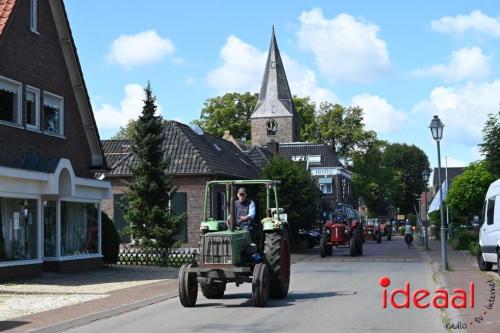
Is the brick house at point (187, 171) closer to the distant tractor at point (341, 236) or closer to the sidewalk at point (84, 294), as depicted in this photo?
the distant tractor at point (341, 236)

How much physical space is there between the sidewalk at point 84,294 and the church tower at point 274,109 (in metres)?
66.8

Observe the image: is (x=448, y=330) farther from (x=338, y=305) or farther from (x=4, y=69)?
(x=4, y=69)

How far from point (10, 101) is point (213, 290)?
9.27 meters

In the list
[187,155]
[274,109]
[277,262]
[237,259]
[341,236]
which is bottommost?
[341,236]

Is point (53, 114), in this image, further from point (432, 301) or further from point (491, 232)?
point (432, 301)

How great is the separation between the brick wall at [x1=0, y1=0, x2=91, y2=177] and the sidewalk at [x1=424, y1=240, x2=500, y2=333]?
12.4 m

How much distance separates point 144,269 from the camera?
25.5 meters

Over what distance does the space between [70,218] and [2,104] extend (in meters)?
5.03

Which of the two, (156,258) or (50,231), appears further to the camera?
(156,258)

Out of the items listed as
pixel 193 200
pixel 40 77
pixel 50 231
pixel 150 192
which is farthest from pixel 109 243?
pixel 193 200

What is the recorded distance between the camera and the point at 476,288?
1647 cm

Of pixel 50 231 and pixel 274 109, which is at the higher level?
pixel 274 109

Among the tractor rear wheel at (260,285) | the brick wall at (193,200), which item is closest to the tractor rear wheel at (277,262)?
the tractor rear wheel at (260,285)

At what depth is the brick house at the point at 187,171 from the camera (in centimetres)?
3834
